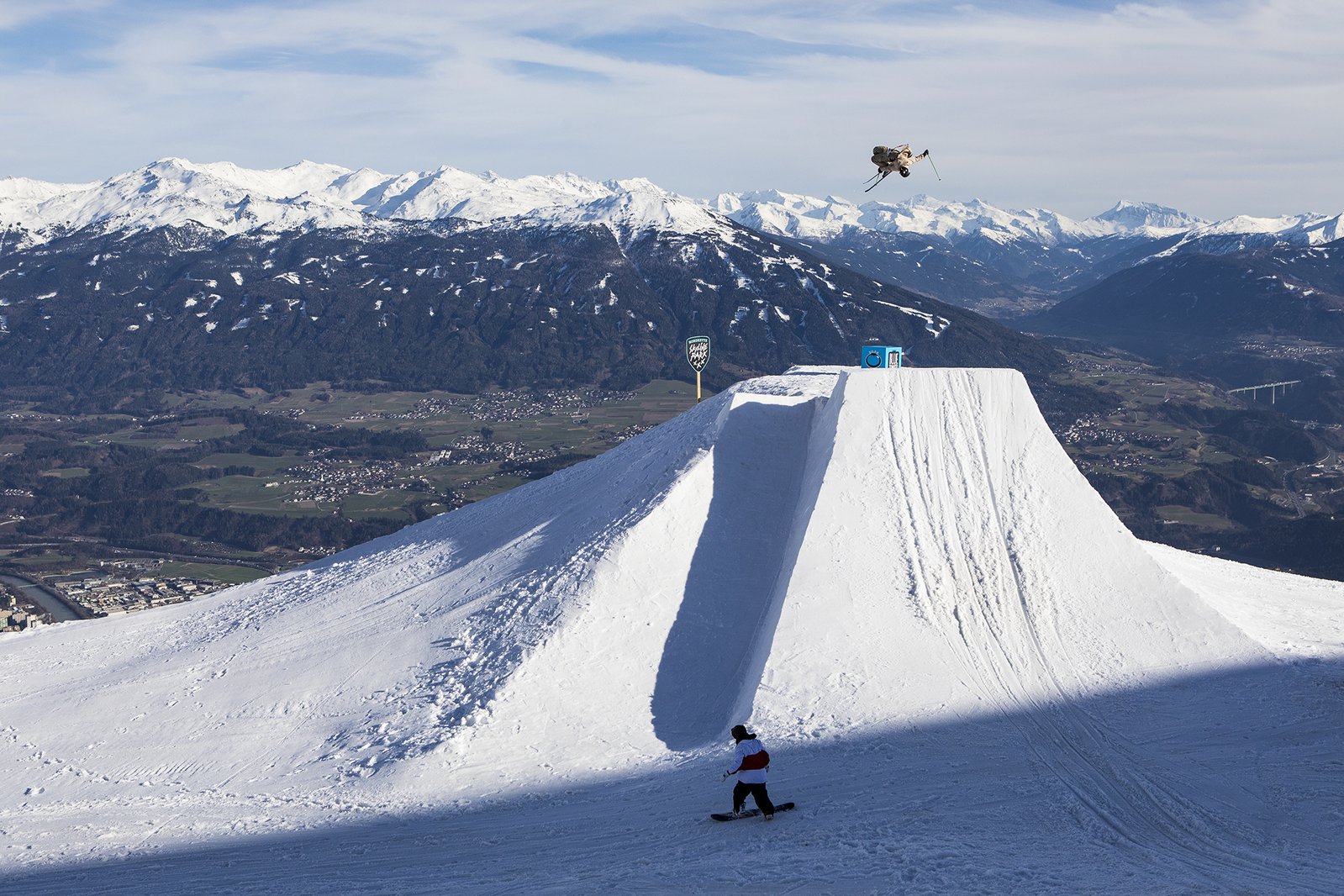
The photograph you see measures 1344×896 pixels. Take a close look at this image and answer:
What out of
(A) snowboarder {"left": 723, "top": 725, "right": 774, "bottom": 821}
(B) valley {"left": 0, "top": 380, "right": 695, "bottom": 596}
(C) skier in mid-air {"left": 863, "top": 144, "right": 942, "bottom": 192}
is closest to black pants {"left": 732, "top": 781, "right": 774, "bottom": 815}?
(A) snowboarder {"left": 723, "top": 725, "right": 774, "bottom": 821}

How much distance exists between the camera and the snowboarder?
22.7 meters

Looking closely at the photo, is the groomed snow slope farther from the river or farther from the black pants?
the river

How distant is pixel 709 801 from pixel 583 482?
22561mm

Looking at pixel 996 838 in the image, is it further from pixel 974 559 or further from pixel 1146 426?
pixel 1146 426

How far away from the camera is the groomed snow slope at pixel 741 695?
22.8 m

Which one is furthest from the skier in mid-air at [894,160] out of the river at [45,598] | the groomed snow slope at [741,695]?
the river at [45,598]

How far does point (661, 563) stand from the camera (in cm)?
3672

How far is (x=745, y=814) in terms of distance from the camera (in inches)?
927

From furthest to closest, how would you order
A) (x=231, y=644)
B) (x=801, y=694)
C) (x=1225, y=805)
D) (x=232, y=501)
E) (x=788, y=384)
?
(x=232, y=501) → (x=788, y=384) → (x=231, y=644) → (x=801, y=694) → (x=1225, y=805)

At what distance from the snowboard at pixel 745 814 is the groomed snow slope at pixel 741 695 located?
188 millimetres

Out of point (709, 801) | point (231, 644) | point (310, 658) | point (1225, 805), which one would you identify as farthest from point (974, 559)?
point (231, 644)

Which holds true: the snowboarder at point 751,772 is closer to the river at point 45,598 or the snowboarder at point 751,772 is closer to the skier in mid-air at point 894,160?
the skier in mid-air at point 894,160

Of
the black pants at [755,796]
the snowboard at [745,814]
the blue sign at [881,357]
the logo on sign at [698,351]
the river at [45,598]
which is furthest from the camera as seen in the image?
the river at [45,598]

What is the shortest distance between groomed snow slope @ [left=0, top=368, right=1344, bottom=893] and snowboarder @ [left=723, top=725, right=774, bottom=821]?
93 centimetres
